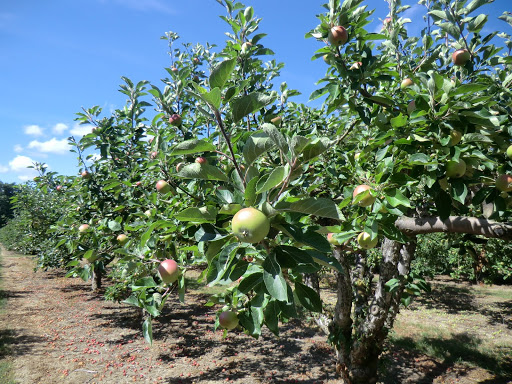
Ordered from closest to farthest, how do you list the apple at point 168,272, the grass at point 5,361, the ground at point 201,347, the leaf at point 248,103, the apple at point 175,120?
the leaf at point 248,103
the apple at point 168,272
the apple at point 175,120
the grass at point 5,361
the ground at point 201,347

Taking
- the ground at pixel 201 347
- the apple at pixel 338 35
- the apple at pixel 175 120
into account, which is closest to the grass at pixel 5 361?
the ground at pixel 201 347

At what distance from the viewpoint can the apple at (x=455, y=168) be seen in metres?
1.70

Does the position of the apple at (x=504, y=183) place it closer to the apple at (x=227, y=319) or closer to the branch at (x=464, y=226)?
the branch at (x=464, y=226)

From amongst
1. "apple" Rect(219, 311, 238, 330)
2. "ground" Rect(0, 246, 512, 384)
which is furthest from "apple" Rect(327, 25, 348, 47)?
"ground" Rect(0, 246, 512, 384)

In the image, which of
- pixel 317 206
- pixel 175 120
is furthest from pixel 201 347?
pixel 317 206

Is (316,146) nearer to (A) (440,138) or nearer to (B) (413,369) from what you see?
(A) (440,138)

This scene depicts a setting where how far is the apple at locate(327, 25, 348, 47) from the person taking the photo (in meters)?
1.87

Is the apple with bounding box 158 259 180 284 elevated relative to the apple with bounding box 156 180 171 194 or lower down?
lower down

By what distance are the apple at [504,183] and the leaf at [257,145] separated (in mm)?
1620

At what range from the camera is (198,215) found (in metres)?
1.25

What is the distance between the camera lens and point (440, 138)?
1717 millimetres

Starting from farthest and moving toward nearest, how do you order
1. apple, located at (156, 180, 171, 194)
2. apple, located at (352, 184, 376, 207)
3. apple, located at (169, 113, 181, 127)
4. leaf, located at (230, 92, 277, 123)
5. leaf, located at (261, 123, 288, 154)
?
apple, located at (156, 180, 171, 194), apple, located at (169, 113, 181, 127), apple, located at (352, 184, 376, 207), leaf, located at (230, 92, 277, 123), leaf, located at (261, 123, 288, 154)

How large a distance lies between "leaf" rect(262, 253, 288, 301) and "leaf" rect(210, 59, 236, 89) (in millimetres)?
702

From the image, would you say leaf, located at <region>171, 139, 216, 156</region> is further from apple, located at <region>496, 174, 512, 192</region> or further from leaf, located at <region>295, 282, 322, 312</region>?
apple, located at <region>496, 174, 512, 192</region>
